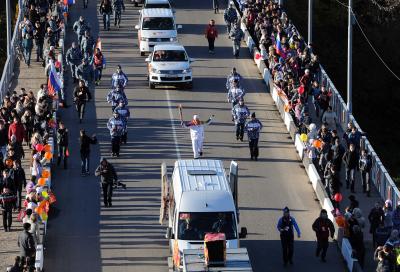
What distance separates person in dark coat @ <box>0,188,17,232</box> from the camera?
1379 inches

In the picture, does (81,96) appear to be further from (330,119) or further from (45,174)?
(45,174)

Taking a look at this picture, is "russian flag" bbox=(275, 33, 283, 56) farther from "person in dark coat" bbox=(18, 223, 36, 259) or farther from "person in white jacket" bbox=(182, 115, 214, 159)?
"person in dark coat" bbox=(18, 223, 36, 259)

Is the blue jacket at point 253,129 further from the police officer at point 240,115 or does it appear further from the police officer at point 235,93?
the police officer at point 235,93

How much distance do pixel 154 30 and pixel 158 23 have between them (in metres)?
0.43

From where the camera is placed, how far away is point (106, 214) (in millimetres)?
37031

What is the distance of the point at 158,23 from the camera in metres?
55.5

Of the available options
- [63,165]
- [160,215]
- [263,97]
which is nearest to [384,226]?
[160,215]

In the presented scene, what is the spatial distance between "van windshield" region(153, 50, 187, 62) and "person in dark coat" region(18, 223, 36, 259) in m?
18.9

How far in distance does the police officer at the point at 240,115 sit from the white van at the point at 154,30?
38.8ft

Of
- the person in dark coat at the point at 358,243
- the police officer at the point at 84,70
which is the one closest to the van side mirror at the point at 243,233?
the person in dark coat at the point at 358,243

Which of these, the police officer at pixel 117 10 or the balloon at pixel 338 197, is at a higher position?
the police officer at pixel 117 10

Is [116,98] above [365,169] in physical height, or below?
above

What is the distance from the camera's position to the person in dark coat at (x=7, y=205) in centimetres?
3503

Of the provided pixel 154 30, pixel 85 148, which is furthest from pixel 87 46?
pixel 85 148
